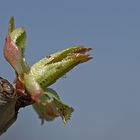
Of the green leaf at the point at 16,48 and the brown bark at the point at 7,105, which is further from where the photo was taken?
the green leaf at the point at 16,48

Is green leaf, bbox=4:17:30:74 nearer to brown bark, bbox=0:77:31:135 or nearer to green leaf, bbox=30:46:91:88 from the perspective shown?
green leaf, bbox=30:46:91:88

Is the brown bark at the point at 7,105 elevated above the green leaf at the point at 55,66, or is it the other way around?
the green leaf at the point at 55,66

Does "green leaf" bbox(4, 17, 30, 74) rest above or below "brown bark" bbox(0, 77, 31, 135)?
above

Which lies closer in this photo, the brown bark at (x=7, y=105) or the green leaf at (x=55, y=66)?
the brown bark at (x=7, y=105)

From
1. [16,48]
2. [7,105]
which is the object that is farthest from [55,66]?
[7,105]

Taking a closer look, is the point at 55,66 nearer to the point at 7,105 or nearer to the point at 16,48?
the point at 16,48

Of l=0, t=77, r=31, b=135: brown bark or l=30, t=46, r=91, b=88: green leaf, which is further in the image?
l=30, t=46, r=91, b=88: green leaf

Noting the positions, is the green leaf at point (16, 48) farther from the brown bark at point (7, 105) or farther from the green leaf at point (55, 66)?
the brown bark at point (7, 105)

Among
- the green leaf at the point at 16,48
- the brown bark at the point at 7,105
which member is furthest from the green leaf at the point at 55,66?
the brown bark at the point at 7,105

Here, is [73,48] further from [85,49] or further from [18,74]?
[18,74]

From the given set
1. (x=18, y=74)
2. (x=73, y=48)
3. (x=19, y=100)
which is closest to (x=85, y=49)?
(x=73, y=48)

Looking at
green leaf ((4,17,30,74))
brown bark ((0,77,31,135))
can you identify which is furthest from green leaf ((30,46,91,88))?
brown bark ((0,77,31,135))
